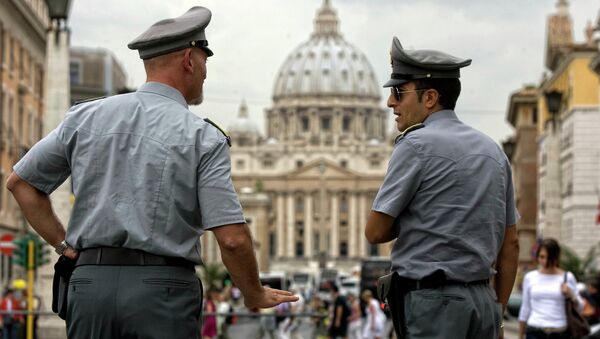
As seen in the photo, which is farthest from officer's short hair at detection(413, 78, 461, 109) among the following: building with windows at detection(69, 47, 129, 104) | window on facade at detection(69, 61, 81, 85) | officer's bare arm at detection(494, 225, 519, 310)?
window on facade at detection(69, 61, 81, 85)

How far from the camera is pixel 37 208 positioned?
558 centimetres

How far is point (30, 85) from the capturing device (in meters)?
51.1

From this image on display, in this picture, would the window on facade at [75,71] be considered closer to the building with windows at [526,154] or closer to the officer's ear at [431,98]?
the building with windows at [526,154]

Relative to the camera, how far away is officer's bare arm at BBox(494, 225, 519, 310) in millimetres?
6379

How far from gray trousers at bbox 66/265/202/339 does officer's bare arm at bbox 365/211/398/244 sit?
930 millimetres

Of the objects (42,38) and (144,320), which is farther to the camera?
(42,38)

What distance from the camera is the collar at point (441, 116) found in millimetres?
6227

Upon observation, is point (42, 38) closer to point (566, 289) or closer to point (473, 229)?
point (566, 289)

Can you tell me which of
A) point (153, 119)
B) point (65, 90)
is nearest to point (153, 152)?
point (153, 119)

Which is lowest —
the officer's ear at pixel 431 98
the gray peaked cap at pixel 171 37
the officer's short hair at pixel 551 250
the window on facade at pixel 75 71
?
the officer's short hair at pixel 551 250

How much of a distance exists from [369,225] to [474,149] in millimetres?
476

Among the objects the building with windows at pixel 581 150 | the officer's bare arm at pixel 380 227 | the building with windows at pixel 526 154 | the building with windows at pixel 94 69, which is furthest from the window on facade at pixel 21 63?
the officer's bare arm at pixel 380 227

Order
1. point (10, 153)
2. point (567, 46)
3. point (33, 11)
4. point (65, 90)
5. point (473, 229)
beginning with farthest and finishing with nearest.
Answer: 1. point (567, 46)
2. point (33, 11)
3. point (10, 153)
4. point (65, 90)
5. point (473, 229)

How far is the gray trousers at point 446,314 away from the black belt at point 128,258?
3.32 feet
